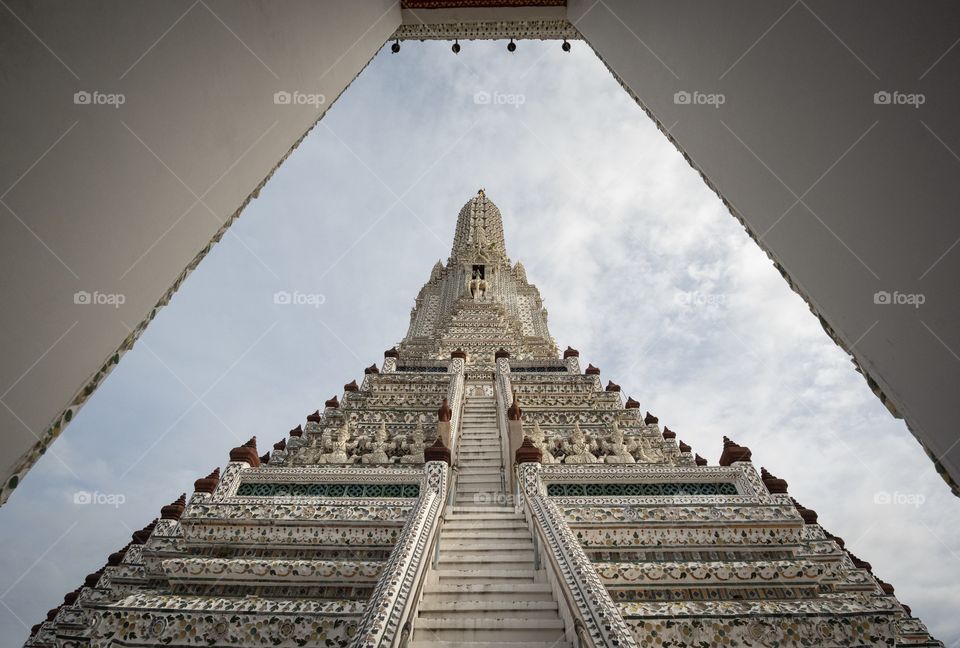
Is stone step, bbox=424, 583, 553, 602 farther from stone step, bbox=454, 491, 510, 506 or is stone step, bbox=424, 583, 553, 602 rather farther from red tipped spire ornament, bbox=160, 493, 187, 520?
red tipped spire ornament, bbox=160, 493, 187, 520

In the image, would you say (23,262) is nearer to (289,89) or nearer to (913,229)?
(289,89)

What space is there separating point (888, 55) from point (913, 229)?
1.91 ft

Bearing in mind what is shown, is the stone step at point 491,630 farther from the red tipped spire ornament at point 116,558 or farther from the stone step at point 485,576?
the red tipped spire ornament at point 116,558

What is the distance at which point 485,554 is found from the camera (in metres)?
5.05

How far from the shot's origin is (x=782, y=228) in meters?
2.45

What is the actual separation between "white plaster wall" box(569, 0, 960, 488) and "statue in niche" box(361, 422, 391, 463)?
6.51 m

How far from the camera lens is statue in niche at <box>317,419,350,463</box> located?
7.58 metres

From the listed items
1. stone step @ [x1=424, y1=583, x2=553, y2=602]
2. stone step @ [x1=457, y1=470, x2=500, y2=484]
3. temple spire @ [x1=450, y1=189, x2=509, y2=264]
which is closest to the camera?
stone step @ [x1=424, y1=583, x2=553, y2=602]

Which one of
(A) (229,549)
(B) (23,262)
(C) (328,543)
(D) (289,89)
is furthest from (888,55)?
(A) (229,549)

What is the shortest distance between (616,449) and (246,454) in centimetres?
567

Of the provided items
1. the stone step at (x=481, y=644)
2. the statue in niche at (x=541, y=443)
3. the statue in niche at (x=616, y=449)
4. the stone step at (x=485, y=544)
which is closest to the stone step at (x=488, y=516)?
the stone step at (x=485, y=544)

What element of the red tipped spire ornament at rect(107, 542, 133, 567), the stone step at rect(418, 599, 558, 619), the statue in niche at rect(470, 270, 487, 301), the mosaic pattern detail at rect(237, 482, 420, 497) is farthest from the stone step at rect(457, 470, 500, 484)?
the statue in niche at rect(470, 270, 487, 301)

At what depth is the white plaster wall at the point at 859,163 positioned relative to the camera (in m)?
1.51

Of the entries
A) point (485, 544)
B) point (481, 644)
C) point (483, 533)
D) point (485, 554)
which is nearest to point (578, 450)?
point (483, 533)
